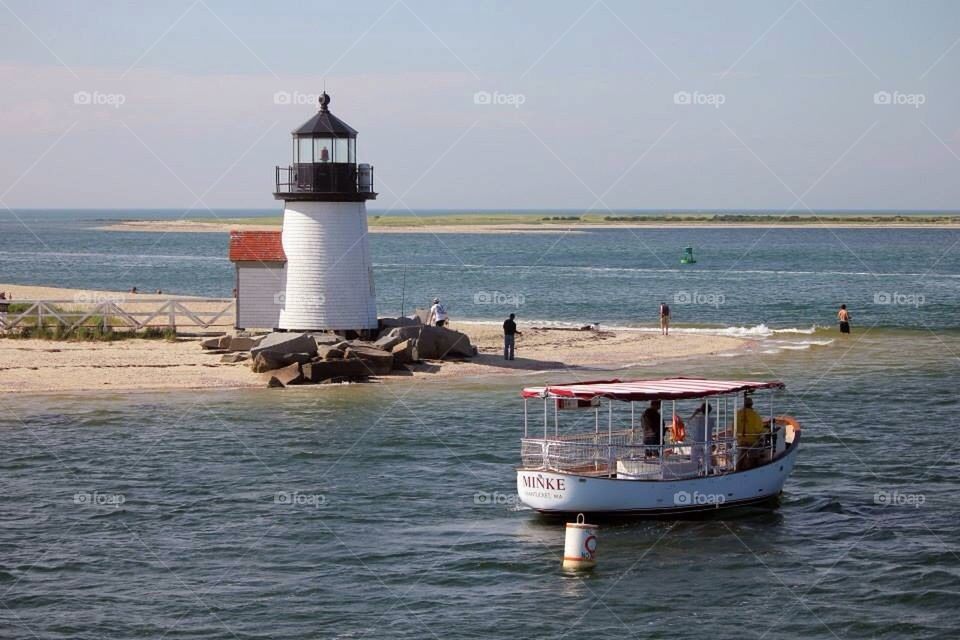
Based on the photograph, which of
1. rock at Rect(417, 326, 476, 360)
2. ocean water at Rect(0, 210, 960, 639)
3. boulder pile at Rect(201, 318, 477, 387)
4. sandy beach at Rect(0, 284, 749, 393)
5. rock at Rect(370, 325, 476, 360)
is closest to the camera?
ocean water at Rect(0, 210, 960, 639)

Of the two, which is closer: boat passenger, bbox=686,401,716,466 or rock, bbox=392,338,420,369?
boat passenger, bbox=686,401,716,466

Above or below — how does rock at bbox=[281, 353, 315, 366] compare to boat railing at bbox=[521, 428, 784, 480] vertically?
above

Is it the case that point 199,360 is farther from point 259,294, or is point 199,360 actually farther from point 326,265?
point 326,265

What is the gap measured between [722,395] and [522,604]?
7.20 metres

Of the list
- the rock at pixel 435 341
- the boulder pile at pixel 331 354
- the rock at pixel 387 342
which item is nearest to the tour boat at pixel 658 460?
the boulder pile at pixel 331 354

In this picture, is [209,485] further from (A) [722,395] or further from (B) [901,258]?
(B) [901,258]

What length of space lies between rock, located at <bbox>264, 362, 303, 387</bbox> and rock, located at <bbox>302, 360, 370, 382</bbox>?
19 centimetres

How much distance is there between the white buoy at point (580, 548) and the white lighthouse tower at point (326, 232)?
62.5 ft

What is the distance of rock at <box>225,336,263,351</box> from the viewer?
40656 mm

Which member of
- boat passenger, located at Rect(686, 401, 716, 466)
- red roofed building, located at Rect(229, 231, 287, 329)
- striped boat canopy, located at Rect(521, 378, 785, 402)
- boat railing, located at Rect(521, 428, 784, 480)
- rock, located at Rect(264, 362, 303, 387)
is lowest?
boat railing, located at Rect(521, 428, 784, 480)

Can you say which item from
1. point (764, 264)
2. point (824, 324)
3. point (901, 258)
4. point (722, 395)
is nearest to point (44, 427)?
point (722, 395)

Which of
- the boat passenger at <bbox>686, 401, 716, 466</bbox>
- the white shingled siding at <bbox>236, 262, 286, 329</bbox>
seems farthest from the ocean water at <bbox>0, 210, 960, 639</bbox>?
the white shingled siding at <bbox>236, 262, 286, 329</bbox>

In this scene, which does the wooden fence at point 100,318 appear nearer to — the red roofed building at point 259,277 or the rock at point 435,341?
the red roofed building at point 259,277

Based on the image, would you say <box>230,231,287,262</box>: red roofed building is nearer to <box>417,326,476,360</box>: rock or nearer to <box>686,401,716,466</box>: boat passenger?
<box>417,326,476,360</box>: rock
